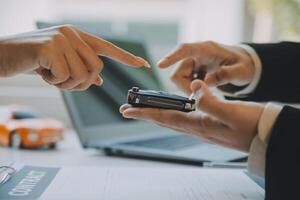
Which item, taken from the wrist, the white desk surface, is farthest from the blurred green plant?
the wrist

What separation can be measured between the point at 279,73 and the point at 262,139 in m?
0.42

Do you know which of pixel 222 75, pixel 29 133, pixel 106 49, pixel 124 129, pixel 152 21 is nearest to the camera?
pixel 106 49

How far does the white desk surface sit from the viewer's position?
785 mm

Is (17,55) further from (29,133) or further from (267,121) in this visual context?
(29,133)

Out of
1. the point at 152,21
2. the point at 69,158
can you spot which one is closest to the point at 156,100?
the point at 69,158

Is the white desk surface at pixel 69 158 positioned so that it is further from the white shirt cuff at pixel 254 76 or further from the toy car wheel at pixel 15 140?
the white shirt cuff at pixel 254 76

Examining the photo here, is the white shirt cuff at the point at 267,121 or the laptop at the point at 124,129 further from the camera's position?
the laptop at the point at 124,129

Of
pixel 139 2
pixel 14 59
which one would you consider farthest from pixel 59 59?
pixel 139 2

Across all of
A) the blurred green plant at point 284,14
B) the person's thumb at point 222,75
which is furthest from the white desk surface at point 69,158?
the blurred green plant at point 284,14

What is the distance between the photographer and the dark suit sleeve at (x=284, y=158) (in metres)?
0.49

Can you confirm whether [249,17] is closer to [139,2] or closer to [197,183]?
[139,2]

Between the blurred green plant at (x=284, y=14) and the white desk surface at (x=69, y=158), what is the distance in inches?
31.8

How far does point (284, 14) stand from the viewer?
56.3 inches

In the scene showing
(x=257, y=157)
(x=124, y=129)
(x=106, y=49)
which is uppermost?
(x=106, y=49)
